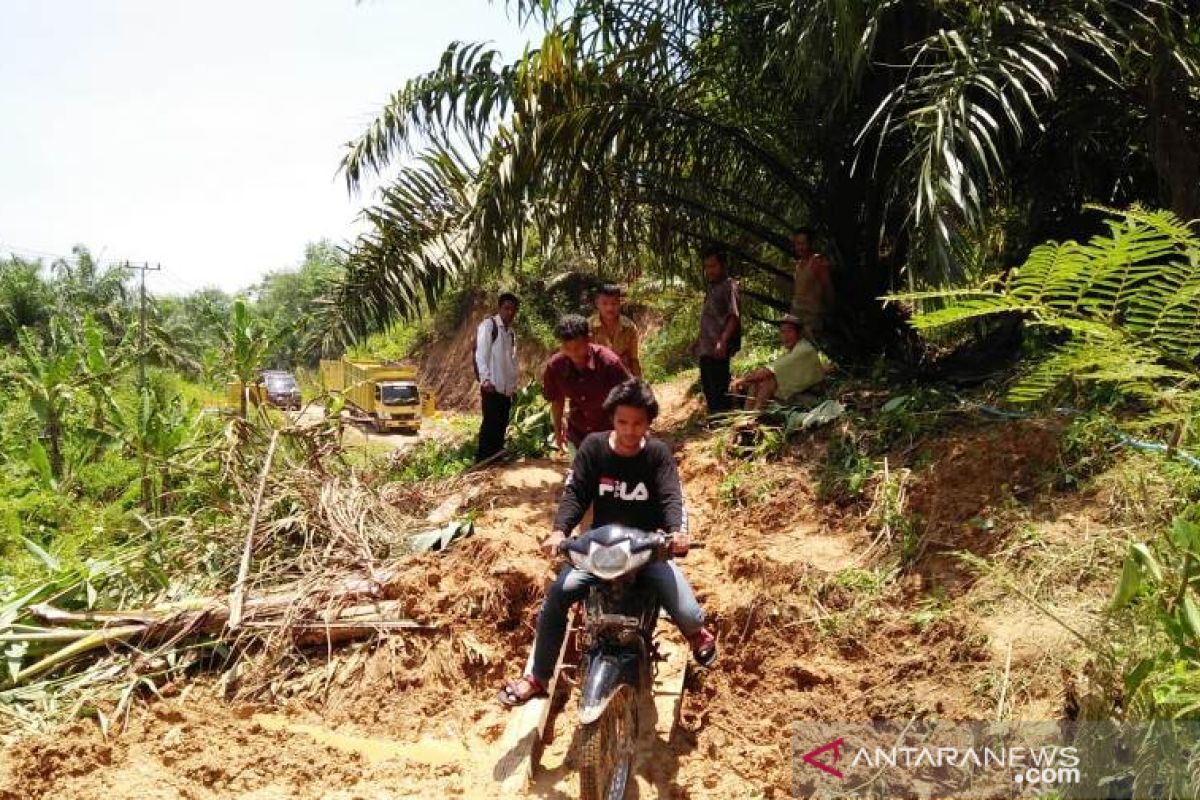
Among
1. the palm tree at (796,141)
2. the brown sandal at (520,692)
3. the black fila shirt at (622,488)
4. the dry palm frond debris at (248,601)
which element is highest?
the palm tree at (796,141)

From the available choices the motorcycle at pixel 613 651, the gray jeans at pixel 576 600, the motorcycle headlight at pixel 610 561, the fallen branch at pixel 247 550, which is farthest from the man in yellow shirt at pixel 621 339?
the motorcycle headlight at pixel 610 561

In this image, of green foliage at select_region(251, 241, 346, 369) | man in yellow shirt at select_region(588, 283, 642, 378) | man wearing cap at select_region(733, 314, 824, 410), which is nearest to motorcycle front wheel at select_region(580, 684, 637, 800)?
man in yellow shirt at select_region(588, 283, 642, 378)

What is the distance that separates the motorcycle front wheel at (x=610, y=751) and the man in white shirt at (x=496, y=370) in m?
4.25

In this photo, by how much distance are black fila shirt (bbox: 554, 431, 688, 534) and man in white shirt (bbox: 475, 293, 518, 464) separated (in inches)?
135

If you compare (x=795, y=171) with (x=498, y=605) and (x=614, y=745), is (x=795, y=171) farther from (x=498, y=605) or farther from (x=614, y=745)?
(x=614, y=745)

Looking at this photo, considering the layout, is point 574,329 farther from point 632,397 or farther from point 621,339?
point 632,397

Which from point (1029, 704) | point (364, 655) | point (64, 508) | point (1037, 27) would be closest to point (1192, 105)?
point (1037, 27)

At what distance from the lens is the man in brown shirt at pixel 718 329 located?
6.73 metres

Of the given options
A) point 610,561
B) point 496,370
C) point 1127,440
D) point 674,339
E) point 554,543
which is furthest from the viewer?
point 674,339

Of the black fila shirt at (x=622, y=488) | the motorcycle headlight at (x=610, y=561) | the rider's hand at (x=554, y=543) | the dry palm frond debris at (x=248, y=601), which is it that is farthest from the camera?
the dry palm frond debris at (x=248, y=601)

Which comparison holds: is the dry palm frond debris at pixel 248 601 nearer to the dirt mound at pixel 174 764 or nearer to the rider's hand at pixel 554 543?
the dirt mound at pixel 174 764

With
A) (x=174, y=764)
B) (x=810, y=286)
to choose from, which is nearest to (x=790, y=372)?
(x=810, y=286)

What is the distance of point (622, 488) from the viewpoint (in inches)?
142

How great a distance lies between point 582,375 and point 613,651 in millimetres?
2310
